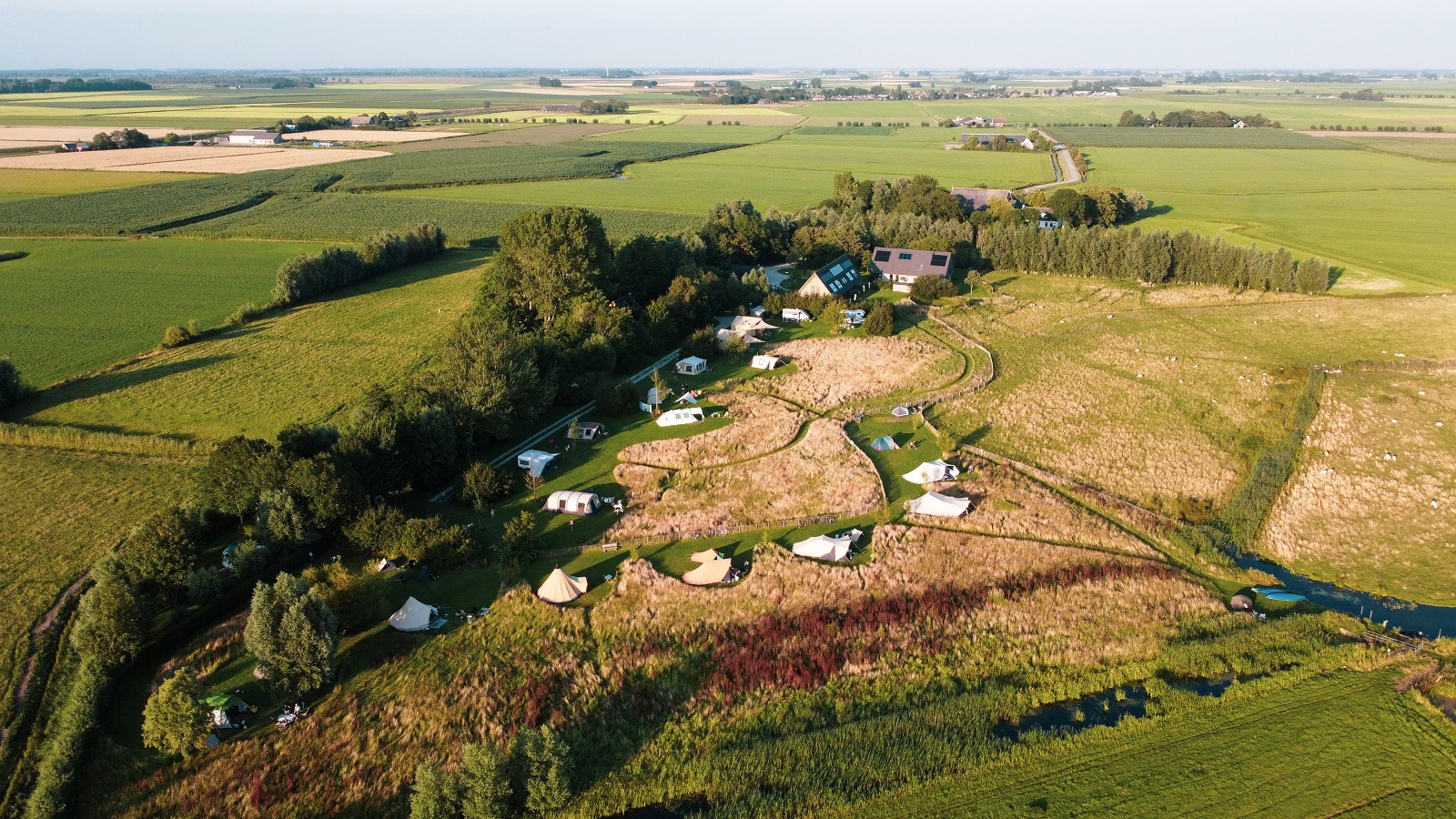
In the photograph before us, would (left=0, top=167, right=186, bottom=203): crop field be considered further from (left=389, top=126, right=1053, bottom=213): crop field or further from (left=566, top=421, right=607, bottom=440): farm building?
(left=566, top=421, right=607, bottom=440): farm building

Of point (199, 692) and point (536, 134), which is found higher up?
point (536, 134)

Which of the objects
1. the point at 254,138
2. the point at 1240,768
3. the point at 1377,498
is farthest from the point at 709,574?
the point at 254,138

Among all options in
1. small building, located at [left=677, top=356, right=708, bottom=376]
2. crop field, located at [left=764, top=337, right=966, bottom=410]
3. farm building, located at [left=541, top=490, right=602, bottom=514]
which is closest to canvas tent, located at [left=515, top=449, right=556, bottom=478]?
farm building, located at [left=541, top=490, right=602, bottom=514]

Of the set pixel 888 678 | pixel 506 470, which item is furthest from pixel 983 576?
pixel 506 470

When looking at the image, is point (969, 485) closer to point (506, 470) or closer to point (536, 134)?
point (506, 470)

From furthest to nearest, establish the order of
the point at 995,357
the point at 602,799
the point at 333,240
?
the point at 333,240
the point at 995,357
the point at 602,799

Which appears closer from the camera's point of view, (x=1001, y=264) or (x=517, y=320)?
(x=517, y=320)

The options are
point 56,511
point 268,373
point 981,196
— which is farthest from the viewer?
point 981,196

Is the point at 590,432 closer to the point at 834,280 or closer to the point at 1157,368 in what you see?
the point at 834,280

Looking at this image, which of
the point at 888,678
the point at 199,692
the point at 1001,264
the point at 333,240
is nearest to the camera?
the point at 199,692
